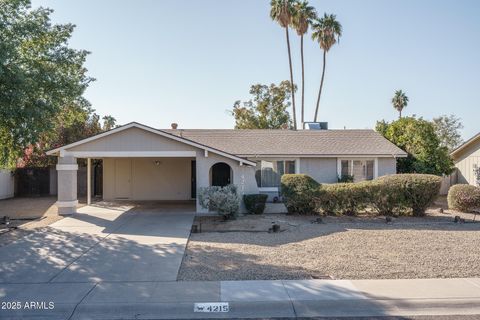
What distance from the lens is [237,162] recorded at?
54.8 ft

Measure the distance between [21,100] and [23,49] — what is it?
3.44m

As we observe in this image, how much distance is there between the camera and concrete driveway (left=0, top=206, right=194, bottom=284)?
7973 mm

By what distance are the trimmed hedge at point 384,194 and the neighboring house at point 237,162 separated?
11.9 feet

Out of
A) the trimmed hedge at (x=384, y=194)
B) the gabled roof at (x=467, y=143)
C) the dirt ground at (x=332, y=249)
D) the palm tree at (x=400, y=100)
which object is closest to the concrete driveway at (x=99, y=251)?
the dirt ground at (x=332, y=249)

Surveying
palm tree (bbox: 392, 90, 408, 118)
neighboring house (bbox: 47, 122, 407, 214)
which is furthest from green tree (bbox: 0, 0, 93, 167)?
palm tree (bbox: 392, 90, 408, 118)

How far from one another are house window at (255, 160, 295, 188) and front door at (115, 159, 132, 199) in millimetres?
7437

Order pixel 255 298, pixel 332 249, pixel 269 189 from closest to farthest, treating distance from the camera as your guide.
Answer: pixel 255 298
pixel 332 249
pixel 269 189

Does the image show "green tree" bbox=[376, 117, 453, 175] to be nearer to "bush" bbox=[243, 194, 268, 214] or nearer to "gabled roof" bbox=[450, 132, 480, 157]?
"gabled roof" bbox=[450, 132, 480, 157]

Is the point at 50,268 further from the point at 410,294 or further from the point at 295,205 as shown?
the point at 295,205

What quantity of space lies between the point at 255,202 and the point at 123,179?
931cm

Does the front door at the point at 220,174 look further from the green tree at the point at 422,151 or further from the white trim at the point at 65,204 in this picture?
the green tree at the point at 422,151

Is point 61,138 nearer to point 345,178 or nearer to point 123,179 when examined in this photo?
point 123,179

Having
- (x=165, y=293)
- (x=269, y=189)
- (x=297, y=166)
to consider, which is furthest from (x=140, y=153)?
(x=165, y=293)

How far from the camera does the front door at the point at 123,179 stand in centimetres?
2250
